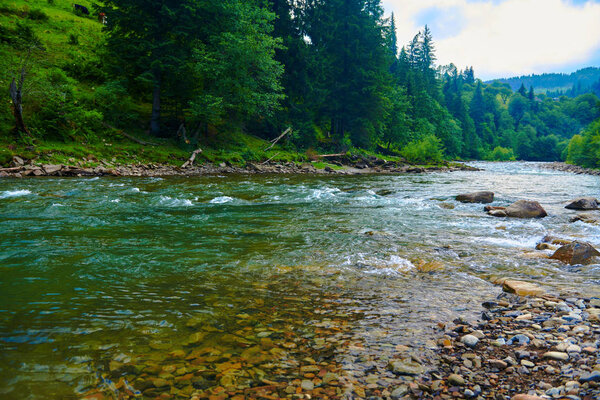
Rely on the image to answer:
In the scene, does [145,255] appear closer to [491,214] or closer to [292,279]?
[292,279]

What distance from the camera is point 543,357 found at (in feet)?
10.3

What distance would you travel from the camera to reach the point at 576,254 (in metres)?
6.64

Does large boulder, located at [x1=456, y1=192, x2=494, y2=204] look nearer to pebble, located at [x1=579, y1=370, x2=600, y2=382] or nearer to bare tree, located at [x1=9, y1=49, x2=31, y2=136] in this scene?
pebble, located at [x1=579, y1=370, x2=600, y2=382]

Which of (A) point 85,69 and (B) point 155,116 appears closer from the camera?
(B) point 155,116

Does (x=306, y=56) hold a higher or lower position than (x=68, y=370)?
higher

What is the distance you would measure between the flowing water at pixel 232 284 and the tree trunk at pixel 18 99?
1136cm

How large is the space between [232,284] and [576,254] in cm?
688

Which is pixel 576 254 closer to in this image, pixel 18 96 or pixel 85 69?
pixel 18 96

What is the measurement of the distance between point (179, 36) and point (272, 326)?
30.5m

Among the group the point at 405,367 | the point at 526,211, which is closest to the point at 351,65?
the point at 526,211

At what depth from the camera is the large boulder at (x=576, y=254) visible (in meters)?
6.57

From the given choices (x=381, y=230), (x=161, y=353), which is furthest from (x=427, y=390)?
(x=381, y=230)

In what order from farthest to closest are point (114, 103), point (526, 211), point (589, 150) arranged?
1. point (589, 150)
2. point (114, 103)
3. point (526, 211)

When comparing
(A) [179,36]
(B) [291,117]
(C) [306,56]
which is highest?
(C) [306,56]
